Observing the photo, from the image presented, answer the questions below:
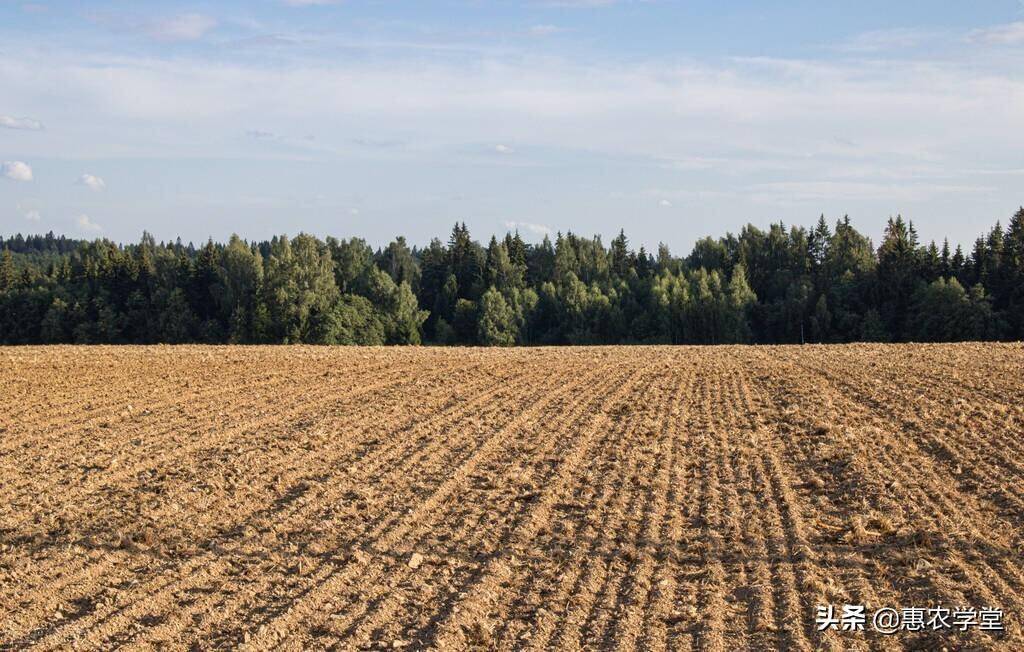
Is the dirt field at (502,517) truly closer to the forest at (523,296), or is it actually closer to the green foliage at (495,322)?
the forest at (523,296)

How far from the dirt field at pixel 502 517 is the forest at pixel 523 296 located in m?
48.8

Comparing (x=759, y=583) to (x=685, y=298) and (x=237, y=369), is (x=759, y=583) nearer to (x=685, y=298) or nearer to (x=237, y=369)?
(x=237, y=369)

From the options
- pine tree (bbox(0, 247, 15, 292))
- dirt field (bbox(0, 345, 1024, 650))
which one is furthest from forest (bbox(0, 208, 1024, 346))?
dirt field (bbox(0, 345, 1024, 650))

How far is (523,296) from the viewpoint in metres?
85.6

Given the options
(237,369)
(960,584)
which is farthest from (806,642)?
(237,369)

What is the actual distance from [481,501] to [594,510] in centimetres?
158

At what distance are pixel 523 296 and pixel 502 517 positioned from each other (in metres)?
74.9

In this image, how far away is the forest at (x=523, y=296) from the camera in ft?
224

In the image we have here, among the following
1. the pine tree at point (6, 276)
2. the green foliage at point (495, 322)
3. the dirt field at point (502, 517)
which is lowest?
the dirt field at point (502, 517)

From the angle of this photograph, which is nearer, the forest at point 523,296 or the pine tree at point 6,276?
the forest at point 523,296

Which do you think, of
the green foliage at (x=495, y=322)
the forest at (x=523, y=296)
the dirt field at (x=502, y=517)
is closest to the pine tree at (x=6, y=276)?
the forest at (x=523, y=296)

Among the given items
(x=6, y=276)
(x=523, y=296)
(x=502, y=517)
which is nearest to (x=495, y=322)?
(x=523, y=296)

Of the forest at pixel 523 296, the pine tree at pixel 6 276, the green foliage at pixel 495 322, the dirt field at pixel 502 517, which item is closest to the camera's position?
the dirt field at pixel 502 517

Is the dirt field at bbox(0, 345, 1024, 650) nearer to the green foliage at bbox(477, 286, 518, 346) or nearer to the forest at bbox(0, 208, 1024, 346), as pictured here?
the forest at bbox(0, 208, 1024, 346)
